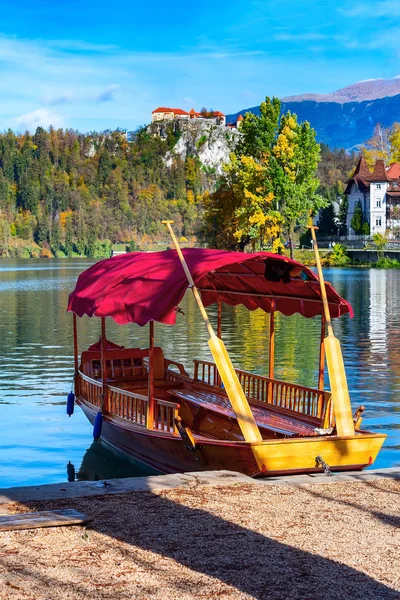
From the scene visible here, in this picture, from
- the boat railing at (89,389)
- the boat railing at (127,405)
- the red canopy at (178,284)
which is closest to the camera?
the red canopy at (178,284)

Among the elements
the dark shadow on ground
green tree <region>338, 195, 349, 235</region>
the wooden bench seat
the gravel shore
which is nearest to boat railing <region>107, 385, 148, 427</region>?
the wooden bench seat

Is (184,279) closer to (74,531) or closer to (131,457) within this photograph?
(131,457)

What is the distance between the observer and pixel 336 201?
167250 millimetres

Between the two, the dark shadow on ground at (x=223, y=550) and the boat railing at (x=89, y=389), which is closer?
the dark shadow on ground at (x=223, y=550)

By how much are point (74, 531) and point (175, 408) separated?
508 cm

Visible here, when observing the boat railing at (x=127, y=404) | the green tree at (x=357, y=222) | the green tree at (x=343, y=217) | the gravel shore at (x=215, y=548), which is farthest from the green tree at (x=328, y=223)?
the gravel shore at (x=215, y=548)

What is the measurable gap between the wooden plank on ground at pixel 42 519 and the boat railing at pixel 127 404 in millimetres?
4494

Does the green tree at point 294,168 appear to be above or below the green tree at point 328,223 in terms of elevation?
above

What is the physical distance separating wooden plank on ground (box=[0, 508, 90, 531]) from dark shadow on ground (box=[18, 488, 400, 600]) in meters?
0.19

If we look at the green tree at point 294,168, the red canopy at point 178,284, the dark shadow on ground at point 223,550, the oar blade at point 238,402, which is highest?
the green tree at point 294,168

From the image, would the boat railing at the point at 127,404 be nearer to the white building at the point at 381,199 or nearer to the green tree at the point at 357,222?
the green tree at the point at 357,222

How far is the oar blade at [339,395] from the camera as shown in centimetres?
1228

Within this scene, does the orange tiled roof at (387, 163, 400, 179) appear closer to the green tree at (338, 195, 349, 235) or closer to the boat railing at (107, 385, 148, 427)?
the green tree at (338, 195, 349, 235)

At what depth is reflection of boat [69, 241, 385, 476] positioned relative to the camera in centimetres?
1204
